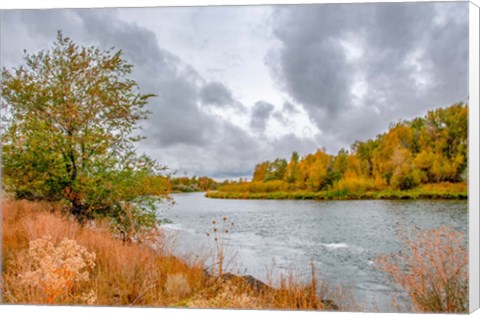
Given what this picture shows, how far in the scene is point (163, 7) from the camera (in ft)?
15.0

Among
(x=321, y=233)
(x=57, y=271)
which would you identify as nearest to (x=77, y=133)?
(x=57, y=271)

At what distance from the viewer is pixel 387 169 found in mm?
4480

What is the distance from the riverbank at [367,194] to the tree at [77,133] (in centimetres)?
84

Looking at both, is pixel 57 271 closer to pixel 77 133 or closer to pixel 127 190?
pixel 127 190

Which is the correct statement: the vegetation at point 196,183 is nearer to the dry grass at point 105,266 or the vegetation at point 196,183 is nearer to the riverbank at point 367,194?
the riverbank at point 367,194

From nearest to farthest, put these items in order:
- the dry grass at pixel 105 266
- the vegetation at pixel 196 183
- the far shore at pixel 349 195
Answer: the far shore at pixel 349 195 → the dry grass at pixel 105 266 → the vegetation at pixel 196 183

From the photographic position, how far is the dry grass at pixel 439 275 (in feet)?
12.9

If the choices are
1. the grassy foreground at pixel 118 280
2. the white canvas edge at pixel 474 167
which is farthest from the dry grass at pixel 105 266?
the white canvas edge at pixel 474 167

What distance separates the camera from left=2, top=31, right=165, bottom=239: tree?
4.93m

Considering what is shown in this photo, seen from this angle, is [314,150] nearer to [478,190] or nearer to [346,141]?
[346,141]

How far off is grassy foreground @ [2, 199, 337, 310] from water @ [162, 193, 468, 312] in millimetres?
182

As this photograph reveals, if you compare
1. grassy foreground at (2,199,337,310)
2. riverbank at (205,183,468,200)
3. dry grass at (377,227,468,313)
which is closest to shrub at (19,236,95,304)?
grassy foreground at (2,199,337,310)

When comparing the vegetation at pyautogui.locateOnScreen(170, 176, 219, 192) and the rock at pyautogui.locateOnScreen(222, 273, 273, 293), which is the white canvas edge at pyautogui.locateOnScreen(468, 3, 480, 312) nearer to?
the rock at pyautogui.locateOnScreen(222, 273, 273, 293)

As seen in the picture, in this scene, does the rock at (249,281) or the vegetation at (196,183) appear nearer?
the rock at (249,281)
